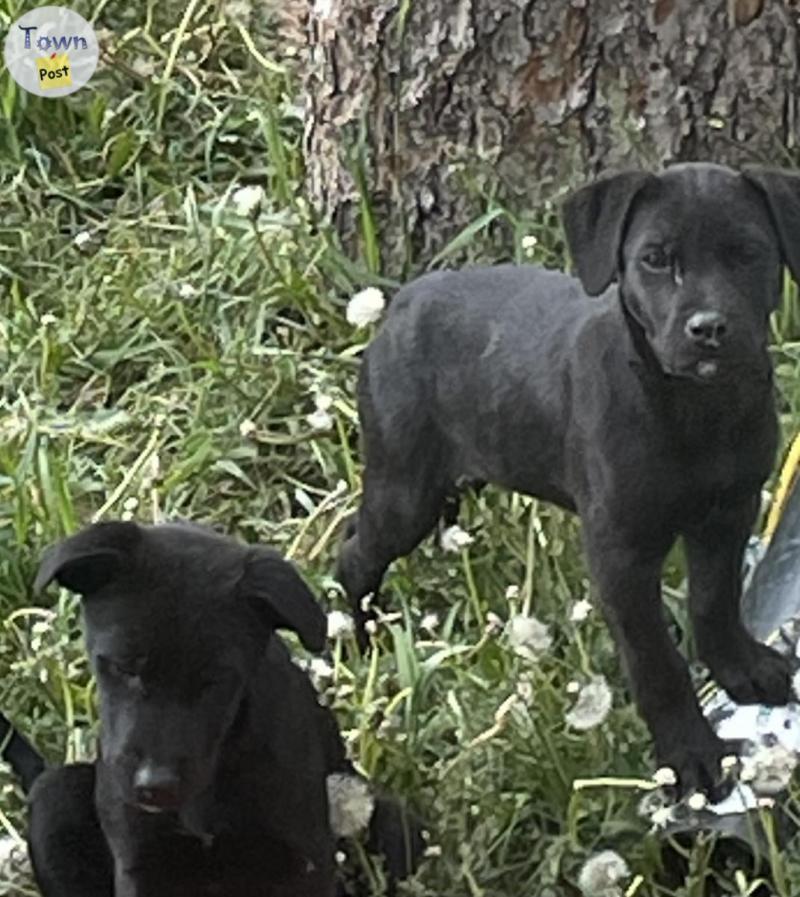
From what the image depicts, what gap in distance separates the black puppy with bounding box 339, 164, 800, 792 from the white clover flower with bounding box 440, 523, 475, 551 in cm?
8

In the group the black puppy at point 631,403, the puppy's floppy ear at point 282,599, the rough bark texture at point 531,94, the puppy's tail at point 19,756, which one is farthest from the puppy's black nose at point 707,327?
the rough bark texture at point 531,94

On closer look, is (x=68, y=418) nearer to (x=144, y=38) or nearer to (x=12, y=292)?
Result: (x=12, y=292)

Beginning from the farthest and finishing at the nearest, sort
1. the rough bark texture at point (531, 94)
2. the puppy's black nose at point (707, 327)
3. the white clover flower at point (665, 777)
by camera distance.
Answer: the rough bark texture at point (531, 94) < the white clover flower at point (665, 777) < the puppy's black nose at point (707, 327)

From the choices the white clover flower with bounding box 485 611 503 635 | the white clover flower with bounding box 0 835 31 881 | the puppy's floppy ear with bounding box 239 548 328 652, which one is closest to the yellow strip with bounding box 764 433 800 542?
the white clover flower with bounding box 485 611 503 635

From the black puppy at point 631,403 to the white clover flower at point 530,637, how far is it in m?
0.14

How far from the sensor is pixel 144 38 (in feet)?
16.4

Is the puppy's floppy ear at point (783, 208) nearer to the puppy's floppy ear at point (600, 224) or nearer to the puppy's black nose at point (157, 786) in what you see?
the puppy's floppy ear at point (600, 224)

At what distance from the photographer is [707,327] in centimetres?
262

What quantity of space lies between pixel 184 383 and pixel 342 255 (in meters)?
0.42

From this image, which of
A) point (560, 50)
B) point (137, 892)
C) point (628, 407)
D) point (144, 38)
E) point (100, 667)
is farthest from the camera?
point (144, 38)

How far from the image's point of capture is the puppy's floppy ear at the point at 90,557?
2.49 meters

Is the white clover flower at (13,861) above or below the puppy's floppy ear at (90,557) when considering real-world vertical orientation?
below

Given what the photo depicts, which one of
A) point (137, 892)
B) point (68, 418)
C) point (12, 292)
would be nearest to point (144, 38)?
point (12, 292)

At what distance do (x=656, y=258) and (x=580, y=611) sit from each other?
0.62 meters
